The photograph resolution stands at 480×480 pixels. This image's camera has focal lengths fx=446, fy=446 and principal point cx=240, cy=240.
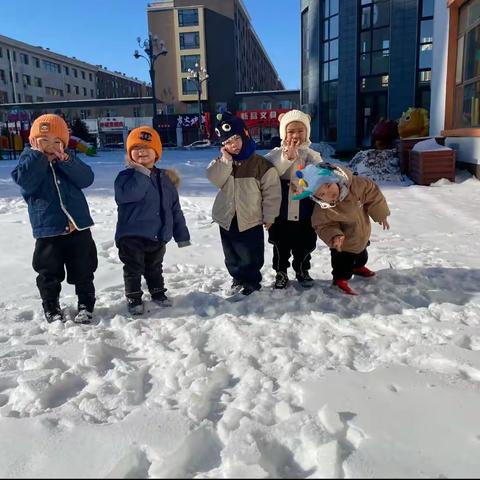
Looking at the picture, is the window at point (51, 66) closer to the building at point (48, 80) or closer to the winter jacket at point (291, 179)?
the building at point (48, 80)

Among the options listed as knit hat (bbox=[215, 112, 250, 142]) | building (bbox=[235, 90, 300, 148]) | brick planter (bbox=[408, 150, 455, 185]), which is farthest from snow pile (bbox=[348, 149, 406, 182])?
building (bbox=[235, 90, 300, 148])

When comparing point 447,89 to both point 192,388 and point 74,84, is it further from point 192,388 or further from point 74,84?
point 74,84

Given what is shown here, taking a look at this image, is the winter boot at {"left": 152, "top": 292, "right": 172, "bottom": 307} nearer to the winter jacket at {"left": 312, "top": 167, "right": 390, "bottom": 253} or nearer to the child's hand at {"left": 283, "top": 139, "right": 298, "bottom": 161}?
the winter jacket at {"left": 312, "top": 167, "right": 390, "bottom": 253}

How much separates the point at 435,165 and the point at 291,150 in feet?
23.7

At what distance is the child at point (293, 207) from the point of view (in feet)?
11.7

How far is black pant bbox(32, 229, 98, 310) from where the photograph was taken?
3131 mm

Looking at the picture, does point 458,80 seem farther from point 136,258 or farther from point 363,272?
point 136,258

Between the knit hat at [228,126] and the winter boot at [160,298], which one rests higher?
the knit hat at [228,126]

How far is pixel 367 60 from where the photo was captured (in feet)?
71.3

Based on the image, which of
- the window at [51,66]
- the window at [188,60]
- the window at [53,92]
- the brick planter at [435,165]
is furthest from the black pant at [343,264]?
the window at [51,66]

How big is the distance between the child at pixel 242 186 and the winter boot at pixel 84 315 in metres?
1.21

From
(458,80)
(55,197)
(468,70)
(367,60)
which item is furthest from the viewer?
(367,60)

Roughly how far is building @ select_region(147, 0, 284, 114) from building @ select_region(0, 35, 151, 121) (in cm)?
531

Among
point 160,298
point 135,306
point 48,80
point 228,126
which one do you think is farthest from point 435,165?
point 48,80
